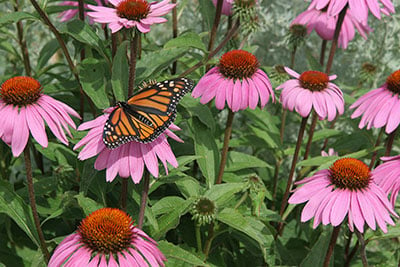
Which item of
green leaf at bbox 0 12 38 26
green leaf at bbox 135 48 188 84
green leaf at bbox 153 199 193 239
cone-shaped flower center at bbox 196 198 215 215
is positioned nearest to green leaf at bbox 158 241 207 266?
green leaf at bbox 153 199 193 239

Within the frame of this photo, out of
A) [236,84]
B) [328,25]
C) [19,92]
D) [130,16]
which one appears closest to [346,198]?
[236,84]

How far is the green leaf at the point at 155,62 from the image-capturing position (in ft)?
5.11

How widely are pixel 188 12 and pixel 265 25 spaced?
0.62 metres

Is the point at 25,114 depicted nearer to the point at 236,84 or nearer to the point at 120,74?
the point at 120,74

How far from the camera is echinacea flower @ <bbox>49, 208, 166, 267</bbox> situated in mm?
1004

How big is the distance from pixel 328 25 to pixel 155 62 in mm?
845

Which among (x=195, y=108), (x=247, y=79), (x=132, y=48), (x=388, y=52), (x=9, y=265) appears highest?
(x=132, y=48)

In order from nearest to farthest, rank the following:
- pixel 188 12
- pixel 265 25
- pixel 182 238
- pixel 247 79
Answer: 1. pixel 247 79
2. pixel 182 238
3. pixel 265 25
4. pixel 188 12

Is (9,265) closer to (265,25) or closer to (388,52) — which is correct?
(265,25)

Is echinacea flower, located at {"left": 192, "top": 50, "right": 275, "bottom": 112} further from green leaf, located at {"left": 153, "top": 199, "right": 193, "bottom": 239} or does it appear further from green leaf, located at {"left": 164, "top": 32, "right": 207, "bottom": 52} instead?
green leaf, located at {"left": 153, "top": 199, "right": 193, "bottom": 239}

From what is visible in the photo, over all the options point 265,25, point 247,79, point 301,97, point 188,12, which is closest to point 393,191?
point 301,97

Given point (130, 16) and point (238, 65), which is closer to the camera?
point (130, 16)

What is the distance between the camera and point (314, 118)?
1.80 m

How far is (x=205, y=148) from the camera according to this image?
5.50 ft
